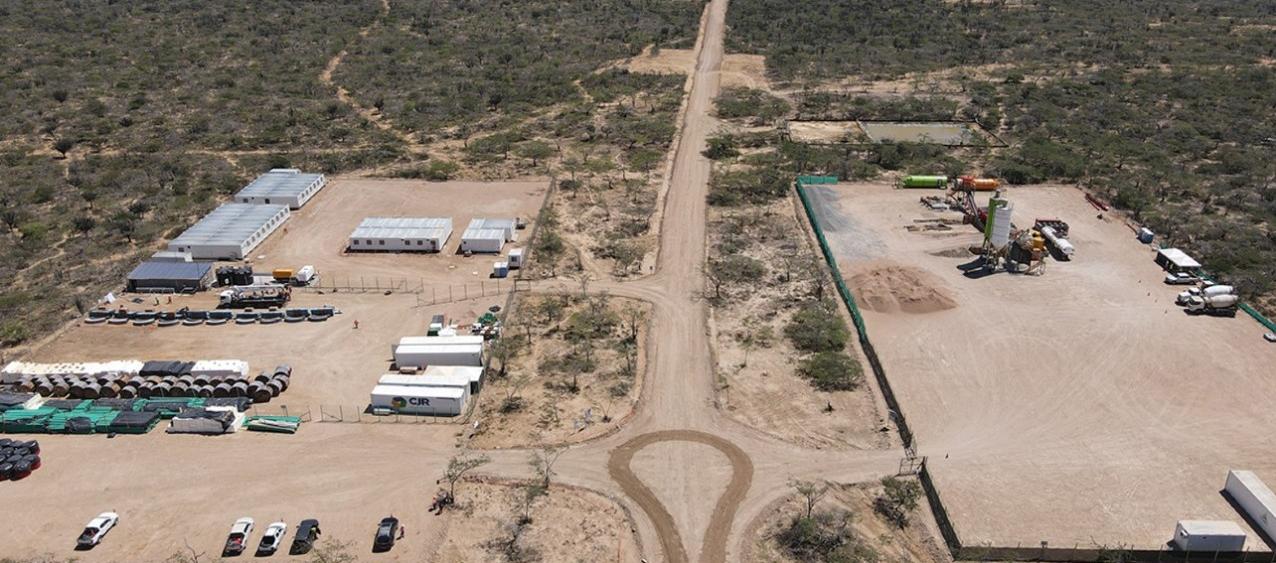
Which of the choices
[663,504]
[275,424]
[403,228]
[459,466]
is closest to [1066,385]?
[663,504]

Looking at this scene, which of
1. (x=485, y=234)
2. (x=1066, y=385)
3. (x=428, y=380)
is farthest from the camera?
(x=485, y=234)

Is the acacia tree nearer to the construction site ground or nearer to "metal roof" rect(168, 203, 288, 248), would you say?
the construction site ground

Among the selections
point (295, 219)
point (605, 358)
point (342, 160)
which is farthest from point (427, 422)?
point (342, 160)

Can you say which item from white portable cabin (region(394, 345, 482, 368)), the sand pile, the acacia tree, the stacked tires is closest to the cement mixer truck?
the sand pile

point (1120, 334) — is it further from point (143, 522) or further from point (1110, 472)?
point (143, 522)

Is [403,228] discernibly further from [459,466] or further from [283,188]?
[459,466]
